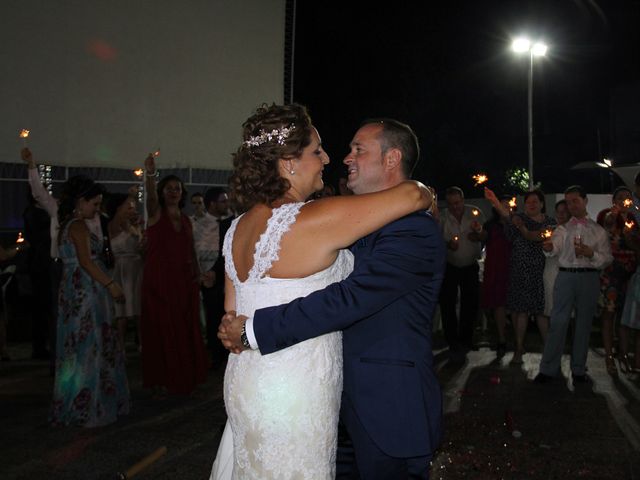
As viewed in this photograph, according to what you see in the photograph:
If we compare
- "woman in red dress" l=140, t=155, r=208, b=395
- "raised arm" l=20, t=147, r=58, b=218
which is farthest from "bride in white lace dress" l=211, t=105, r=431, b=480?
"raised arm" l=20, t=147, r=58, b=218

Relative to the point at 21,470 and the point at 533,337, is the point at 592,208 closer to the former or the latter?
the point at 533,337

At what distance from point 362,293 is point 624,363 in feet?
21.4

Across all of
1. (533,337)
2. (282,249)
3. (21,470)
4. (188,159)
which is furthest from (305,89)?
(282,249)

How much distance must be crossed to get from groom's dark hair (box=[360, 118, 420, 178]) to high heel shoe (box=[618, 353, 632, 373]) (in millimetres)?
5939

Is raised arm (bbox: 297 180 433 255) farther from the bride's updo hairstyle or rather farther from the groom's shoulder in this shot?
the bride's updo hairstyle

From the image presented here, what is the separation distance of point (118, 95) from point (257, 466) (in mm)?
12469

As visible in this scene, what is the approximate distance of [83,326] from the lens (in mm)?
5746

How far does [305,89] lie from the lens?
17.5 metres

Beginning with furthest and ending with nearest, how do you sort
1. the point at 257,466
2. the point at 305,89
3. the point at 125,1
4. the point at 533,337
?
the point at 305,89, the point at 125,1, the point at 533,337, the point at 257,466

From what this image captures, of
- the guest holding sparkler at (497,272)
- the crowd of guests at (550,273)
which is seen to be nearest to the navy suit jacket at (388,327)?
the crowd of guests at (550,273)

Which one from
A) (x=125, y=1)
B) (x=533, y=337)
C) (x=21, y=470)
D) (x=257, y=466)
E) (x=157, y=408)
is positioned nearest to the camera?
(x=257, y=466)

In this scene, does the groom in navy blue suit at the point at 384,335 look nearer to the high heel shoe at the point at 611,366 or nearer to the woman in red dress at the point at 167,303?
the woman in red dress at the point at 167,303

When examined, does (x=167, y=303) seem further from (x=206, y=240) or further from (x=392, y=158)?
(x=392, y=158)

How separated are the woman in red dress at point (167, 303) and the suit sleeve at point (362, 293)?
4.42 metres
